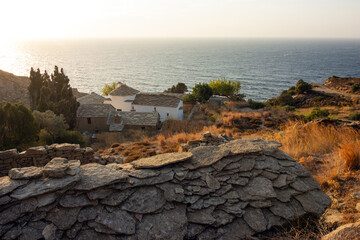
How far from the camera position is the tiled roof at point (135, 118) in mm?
30375

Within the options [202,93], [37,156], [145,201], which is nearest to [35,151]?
[37,156]

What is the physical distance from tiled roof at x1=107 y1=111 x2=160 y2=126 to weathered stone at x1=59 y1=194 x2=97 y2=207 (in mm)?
24183

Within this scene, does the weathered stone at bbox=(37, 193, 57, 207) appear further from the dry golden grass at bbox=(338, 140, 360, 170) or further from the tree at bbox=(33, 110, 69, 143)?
the tree at bbox=(33, 110, 69, 143)

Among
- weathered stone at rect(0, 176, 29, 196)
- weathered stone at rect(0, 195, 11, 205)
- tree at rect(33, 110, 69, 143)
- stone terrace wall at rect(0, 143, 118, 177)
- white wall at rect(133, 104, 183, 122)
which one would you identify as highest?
weathered stone at rect(0, 176, 29, 196)

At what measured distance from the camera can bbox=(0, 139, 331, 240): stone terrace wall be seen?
5.59 meters

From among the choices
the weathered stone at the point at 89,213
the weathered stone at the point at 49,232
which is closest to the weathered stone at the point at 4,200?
the weathered stone at the point at 49,232

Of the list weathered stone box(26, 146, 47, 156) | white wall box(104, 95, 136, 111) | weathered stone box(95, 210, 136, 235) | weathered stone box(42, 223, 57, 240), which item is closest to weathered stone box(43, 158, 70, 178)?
weathered stone box(42, 223, 57, 240)

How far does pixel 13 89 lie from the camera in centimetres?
4747

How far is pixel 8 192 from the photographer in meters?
5.64

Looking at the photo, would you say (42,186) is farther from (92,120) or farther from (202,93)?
(202,93)

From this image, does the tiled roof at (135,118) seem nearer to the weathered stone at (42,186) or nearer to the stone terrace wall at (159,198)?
the stone terrace wall at (159,198)

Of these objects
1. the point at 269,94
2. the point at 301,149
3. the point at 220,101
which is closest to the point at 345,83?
the point at 269,94

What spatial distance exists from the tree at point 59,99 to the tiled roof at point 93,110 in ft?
2.95

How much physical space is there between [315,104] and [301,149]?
4351cm
